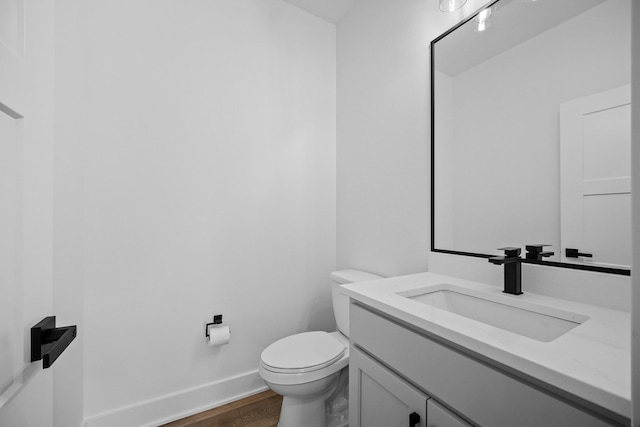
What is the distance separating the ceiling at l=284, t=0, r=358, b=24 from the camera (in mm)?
1907

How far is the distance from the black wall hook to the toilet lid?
918mm

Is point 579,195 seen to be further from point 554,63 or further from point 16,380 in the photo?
point 16,380

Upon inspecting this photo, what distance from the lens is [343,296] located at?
5.37ft

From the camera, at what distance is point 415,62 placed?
1.47m

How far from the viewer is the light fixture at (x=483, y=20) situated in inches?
44.6

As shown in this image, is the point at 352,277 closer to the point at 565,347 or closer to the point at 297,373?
the point at 297,373

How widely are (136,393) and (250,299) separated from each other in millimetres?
733

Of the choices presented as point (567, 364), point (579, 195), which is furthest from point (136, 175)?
point (579, 195)

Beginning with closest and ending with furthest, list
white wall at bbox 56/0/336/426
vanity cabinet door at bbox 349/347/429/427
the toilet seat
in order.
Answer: vanity cabinet door at bbox 349/347/429/427 → the toilet seat → white wall at bbox 56/0/336/426

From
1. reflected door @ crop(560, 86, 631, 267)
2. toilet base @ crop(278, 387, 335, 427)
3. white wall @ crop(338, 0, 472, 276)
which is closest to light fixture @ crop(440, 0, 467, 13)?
white wall @ crop(338, 0, 472, 276)

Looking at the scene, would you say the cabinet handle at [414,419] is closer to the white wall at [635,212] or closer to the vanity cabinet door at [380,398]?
the vanity cabinet door at [380,398]

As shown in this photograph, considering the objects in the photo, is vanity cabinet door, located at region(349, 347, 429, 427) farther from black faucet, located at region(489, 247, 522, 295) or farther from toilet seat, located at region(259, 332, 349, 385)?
black faucet, located at region(489, 247, 522, 295)

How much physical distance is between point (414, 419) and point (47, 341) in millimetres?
904

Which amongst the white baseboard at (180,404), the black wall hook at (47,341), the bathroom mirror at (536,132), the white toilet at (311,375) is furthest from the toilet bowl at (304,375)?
the black wall hook at (47,341)
